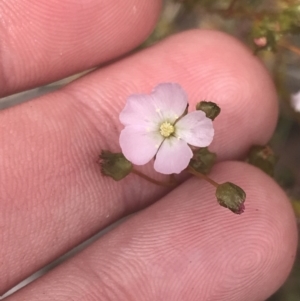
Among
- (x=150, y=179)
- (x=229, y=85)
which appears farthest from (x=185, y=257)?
(x=229, y=85)

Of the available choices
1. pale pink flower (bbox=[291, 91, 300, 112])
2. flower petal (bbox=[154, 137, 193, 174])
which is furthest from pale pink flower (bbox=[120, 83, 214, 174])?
pale pink flower (bbox=[291, 91, 300, 112])

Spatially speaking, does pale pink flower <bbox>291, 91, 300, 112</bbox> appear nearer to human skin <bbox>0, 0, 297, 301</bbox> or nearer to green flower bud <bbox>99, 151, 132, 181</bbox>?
human skin <bbox>0, 0, 297, 301</bbox>

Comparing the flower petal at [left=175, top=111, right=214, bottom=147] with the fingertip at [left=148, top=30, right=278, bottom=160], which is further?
the fingertip at [left=148, top=30, right=278, bottom=160]

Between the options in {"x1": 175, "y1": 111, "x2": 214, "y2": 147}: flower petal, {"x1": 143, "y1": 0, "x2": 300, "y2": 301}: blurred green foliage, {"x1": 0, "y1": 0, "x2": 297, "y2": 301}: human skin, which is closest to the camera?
{"x1": 175, "y1": 111, "x2": 214, "y2": 147}: flower petal

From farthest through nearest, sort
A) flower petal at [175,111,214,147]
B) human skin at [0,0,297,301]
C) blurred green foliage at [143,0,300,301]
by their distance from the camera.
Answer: blurred green foliage at [143,0,300,301] < human skin at [0,0,297,301] < flower petal at [175,111,214,147]

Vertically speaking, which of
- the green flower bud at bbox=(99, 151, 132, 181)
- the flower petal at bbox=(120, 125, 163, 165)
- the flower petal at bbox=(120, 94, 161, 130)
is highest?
the flower petal at bbox=(120, 94, 161, 130)

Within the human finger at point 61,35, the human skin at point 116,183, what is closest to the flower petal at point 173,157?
the human skin at point 116,183

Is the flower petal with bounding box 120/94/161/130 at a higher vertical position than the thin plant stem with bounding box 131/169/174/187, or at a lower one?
higher

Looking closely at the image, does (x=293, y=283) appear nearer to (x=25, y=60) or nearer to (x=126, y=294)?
(x=126, y=294)

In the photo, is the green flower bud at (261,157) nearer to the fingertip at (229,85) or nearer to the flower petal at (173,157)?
the fingertip at (229,85)
